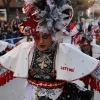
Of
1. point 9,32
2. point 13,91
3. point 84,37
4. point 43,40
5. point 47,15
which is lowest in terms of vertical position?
point 13,91

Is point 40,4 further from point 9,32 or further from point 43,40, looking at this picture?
point 9,32

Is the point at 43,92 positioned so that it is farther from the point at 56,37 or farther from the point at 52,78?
the point at 56,37

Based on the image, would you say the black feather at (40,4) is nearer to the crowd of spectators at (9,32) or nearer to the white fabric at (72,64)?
the white fabric at (72,64)

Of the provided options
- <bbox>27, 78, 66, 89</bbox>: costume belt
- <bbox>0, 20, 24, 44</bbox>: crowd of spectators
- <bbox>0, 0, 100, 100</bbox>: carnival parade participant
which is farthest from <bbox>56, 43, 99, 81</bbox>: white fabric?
<bbox>0, 20, 24, 44</bbox>: crowd of spectators

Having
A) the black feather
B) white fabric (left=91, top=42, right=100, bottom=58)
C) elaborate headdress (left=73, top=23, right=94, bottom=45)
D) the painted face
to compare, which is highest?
the black feather

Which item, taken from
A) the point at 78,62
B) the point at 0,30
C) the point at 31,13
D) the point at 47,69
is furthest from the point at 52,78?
Result: the point at 0,30

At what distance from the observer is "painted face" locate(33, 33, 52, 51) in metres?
3.01

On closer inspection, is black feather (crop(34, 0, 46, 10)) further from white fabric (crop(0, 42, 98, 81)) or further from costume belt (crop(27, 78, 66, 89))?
costume belt (crop(27, 78, 66, 89))

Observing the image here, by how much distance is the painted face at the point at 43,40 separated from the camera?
3008 millimetres

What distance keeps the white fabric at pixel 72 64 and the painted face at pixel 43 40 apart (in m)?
0.15

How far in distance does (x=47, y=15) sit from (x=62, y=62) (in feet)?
1.68

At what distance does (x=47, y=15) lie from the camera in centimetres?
288

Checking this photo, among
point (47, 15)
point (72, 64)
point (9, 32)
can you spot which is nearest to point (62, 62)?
point (72, 64)

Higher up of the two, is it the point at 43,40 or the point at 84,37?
the point at 43,40
